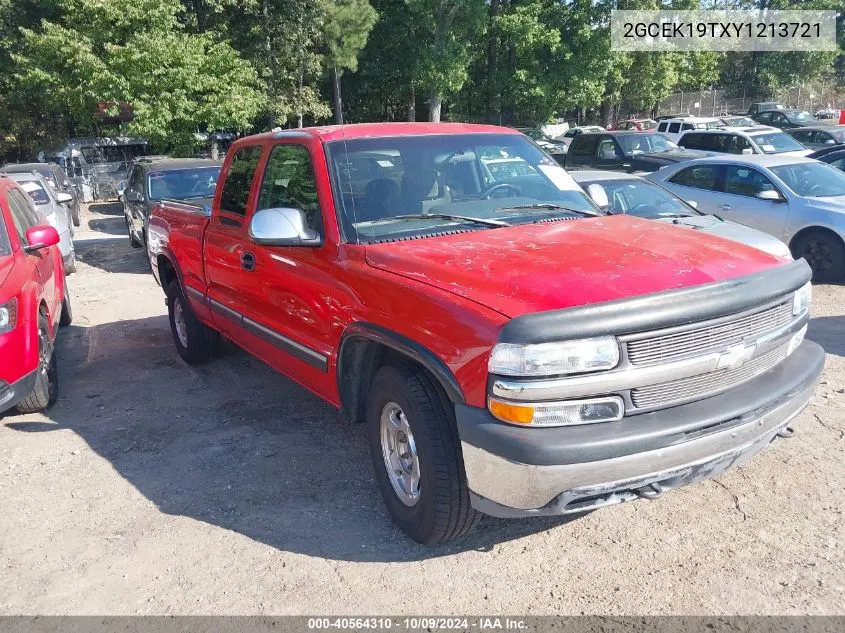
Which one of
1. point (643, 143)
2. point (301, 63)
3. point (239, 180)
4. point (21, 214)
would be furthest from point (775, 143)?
point (301, 63)

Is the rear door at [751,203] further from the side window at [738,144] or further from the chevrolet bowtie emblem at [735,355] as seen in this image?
the side window at [738,144]

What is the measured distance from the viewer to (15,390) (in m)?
4.96

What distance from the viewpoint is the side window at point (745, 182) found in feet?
30.5

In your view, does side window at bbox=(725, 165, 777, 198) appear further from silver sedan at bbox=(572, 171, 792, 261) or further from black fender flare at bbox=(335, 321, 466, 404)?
black fender flare at bbox=(335, 321, 466, 404)

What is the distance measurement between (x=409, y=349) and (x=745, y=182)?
788cm

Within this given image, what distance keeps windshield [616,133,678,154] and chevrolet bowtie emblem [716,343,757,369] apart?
13.8 metres

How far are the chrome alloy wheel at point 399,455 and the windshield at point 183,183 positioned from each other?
30.4ft

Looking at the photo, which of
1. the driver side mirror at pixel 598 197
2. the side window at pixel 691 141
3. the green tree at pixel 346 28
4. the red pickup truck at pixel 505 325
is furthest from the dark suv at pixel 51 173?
the side window at pixel 691 141

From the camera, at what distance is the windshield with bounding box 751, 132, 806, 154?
1618 centimetres

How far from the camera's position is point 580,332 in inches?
108

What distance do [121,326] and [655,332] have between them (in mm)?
7188

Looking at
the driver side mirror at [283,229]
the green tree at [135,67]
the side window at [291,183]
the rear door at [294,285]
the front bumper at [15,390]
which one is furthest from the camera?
the green tree at [135,67]

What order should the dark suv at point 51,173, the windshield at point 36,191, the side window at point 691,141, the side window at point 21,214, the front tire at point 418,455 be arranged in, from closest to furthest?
the front tire at point 418,455 → the side window at point 21,214 → the windshield at point 36,191 → the dark suv at point 51,173 → the side window at point 691,141

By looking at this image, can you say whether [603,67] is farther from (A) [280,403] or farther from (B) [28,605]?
(B) [28,605]
